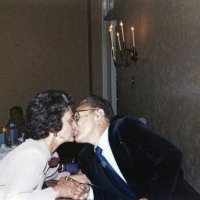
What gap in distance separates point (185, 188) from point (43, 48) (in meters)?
6.09

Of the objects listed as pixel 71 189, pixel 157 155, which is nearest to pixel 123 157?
pixel 157 155

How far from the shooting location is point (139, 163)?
2160mm

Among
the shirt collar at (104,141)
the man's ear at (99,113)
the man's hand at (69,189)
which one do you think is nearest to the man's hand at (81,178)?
the man's hand at (69,189)

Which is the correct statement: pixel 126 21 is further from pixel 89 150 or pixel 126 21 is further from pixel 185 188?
pixel 185 188

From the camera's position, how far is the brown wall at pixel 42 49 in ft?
24.8

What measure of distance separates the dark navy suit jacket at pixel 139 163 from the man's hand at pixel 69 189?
193 millimetres

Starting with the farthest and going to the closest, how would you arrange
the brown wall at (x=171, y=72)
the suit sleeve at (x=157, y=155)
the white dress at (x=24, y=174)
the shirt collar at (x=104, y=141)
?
the brown wall at (x=171, y=72)
the shirt collar at (x=104, y=141)
the suit sleeve at (x=157, y=155)
the white dress at (x=24, y=174)

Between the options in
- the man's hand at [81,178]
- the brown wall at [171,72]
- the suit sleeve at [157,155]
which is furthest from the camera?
the brown wall at [171,72]

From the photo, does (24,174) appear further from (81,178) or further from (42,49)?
(42,49)

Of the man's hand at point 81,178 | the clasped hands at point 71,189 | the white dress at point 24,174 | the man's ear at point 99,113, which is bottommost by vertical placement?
the man's hand at point 81,178

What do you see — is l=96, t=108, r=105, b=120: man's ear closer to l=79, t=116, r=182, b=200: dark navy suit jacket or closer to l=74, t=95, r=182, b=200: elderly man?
l=74, t=95, r=182, b=200: elderly man

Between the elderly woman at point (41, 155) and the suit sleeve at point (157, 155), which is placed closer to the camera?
the elderly woman at point (41, 155)

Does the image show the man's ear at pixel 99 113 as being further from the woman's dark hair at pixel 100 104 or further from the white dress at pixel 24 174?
the white dress at pixel 24 174

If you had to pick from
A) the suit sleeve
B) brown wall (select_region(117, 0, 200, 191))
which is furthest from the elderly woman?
brown wall (select_region(117, 0, 200, 191))
